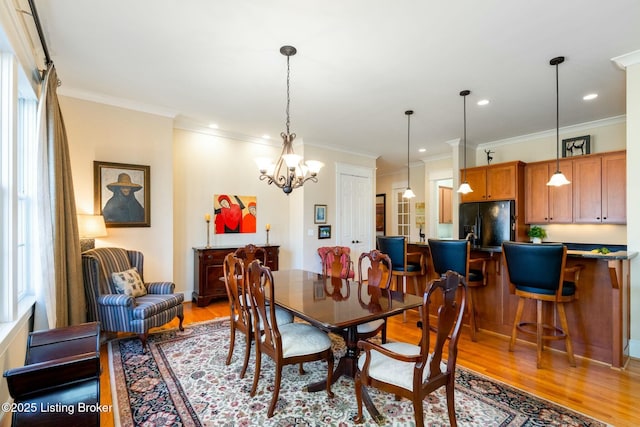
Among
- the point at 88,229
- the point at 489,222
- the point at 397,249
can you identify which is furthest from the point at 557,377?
the point at 88,229

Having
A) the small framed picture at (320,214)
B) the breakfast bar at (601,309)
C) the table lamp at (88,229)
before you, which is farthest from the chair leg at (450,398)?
the small framed picture at (320,214)

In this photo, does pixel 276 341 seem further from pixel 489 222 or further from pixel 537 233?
pixel 537 233

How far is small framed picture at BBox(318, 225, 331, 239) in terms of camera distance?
5961mm

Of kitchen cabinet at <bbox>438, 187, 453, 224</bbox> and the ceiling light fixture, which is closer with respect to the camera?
the ceiling light fixture

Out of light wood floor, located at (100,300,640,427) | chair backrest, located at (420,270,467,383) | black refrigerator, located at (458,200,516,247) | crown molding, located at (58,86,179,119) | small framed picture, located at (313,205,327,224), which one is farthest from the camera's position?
small framed picture, located at (313,205,327,224)

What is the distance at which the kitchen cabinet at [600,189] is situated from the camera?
434cm

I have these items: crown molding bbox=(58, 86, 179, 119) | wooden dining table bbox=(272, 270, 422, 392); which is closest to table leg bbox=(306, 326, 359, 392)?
wooden dining table bbox=(272, 270, 422, 392)

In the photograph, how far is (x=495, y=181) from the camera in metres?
5.44

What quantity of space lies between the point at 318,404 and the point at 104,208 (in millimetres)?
3464

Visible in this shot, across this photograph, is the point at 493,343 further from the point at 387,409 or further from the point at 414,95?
the point at 414,95

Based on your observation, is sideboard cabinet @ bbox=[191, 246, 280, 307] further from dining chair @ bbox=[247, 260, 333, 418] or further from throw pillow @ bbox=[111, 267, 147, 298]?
dining chair @ bbox=[247, 260, 333, 418]

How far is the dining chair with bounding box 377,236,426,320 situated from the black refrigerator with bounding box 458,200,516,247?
1.48m

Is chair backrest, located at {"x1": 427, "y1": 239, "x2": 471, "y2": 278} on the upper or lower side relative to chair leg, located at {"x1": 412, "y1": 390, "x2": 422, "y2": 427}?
upper

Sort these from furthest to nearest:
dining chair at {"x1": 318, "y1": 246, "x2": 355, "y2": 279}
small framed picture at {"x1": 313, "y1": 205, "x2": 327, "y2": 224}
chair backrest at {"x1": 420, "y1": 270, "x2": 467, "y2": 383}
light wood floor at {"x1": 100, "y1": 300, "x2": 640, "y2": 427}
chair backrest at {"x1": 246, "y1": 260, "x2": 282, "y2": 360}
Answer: small framed picture at {"x1": 313, "y1": 205, "x2": 327, "y2": 224}
dining chair at {"x1": 318, "y1": 246, "x2": 355, "y2": 279}
light wood floor at {"x1": 100, "y1": 300, "x2": 640, "y2": 427}
chair backrest at {"x1": 246, "y1": 260, "x2": 282, "y2": 360}
chair backrest at {"x1": 420, "y1": 270, "x2": 467, "y2": 383}
